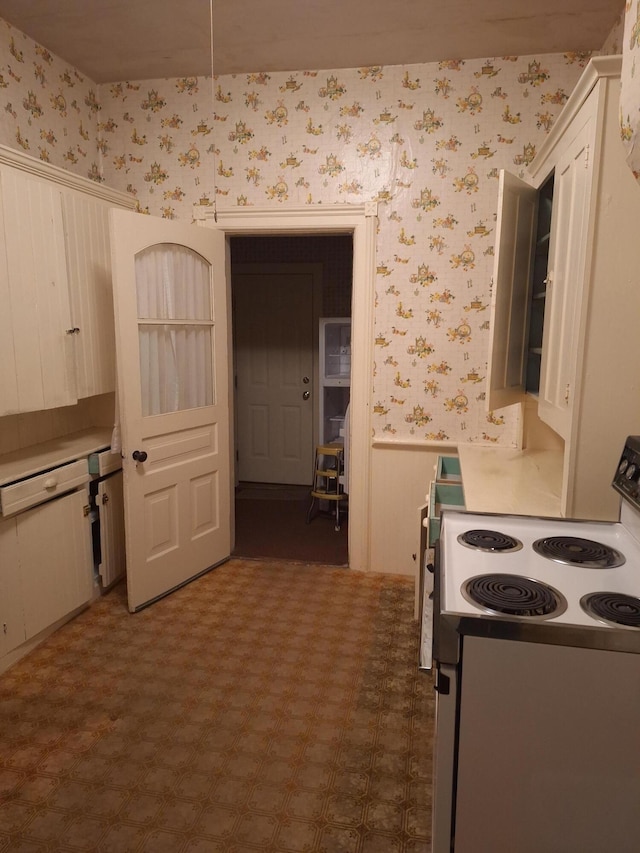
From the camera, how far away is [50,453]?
2.96 metres

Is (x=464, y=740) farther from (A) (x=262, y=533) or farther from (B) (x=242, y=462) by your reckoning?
(B) (x=242, y=462)

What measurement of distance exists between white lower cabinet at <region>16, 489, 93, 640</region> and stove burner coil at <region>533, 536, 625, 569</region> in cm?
217

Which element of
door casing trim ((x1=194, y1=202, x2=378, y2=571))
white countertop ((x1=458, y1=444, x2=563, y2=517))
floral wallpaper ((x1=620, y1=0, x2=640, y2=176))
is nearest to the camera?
floral wallpaper ((x1=620, y1=0, x2=640, y2=176))

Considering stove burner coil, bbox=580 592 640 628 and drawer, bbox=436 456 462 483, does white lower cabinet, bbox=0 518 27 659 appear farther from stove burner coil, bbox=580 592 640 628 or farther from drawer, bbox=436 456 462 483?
stove burner coil, bbox=580 592 640 628

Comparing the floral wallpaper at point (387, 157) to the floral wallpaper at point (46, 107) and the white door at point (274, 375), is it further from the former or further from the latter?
the white door at point (274, 375)

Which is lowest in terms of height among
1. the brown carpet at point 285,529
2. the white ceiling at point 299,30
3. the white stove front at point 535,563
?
the brown carpet at point 285,529

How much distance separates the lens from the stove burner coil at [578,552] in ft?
4.71

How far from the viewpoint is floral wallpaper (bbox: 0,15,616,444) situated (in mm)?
3166

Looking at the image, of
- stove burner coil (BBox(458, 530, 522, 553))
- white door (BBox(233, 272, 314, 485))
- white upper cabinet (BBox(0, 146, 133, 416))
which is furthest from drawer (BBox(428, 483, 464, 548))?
white door (BBox(233, 272, 314, 485))

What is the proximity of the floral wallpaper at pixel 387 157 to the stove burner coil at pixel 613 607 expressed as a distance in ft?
7.18

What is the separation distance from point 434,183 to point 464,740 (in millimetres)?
2887

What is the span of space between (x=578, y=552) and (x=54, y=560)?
92.2 inches

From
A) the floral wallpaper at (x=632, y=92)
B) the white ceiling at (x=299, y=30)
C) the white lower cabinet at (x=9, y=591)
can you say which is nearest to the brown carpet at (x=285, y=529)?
the white lower cabinet at (x=9, y=591)

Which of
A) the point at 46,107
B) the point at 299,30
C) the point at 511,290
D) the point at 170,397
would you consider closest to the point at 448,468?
the point at 511,290
